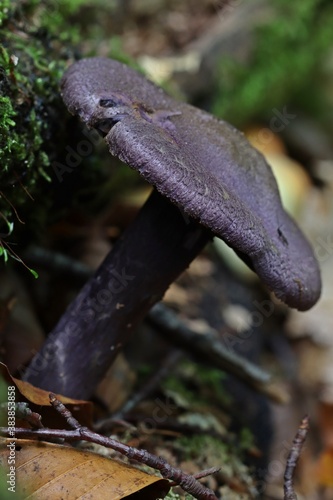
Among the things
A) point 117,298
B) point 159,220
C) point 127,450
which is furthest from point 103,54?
point 127,450

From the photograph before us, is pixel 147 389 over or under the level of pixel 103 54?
under

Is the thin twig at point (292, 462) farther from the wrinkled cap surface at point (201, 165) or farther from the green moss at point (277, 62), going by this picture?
the green moss at point (277, 62)

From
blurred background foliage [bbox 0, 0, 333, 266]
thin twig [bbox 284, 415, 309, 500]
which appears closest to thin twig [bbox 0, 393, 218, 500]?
thin twig [bbox 284, 415, 309, 500]

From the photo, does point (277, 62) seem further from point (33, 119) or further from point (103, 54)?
point (33, 119)

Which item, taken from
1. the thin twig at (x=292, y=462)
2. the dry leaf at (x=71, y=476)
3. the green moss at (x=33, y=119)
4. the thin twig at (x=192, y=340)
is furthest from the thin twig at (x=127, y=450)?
the thin twig at (x=192, y=340)

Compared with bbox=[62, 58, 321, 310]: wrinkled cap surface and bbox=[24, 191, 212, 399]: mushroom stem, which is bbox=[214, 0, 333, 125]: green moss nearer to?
bbox=[62, 58, 321, 310]: wrinkled cap surface

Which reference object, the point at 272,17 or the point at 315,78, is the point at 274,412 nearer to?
the point at 272,17

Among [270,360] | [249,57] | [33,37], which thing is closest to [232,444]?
[270,360]
